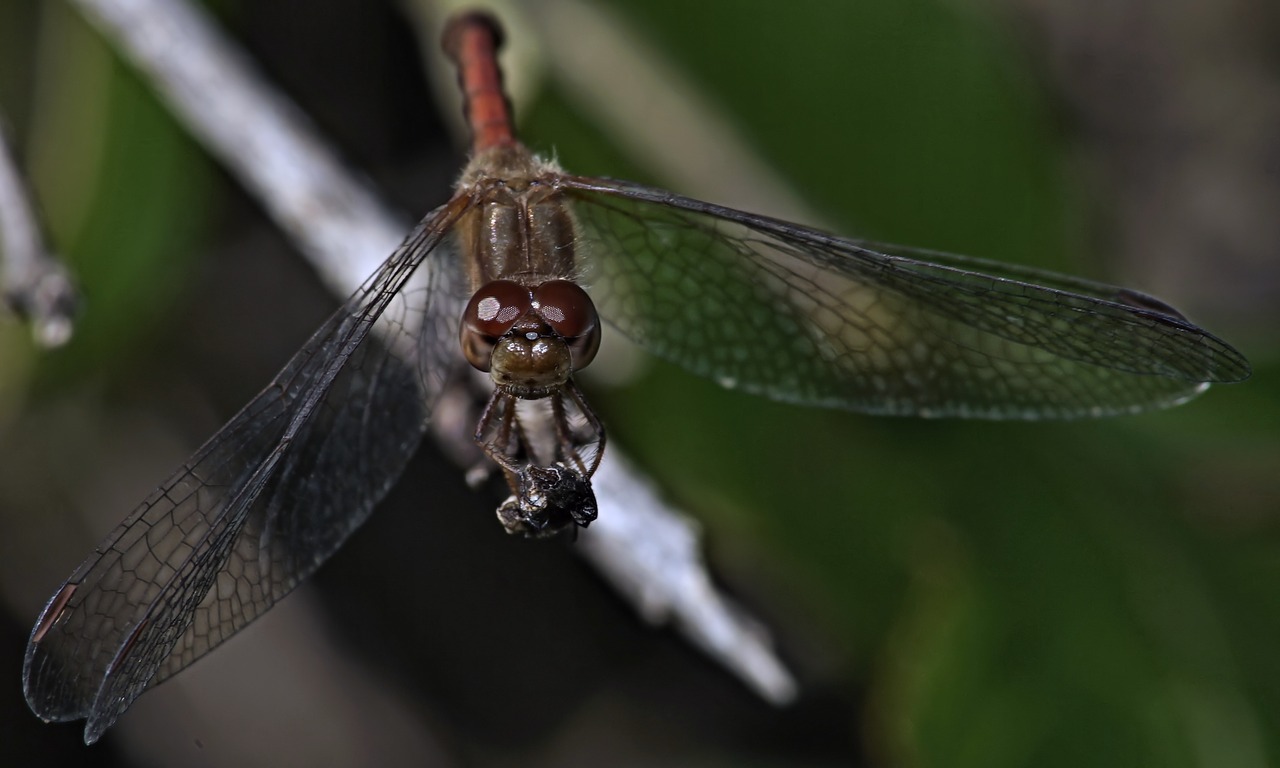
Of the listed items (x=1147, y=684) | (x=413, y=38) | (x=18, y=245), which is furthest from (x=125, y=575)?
(x=413, y=38)

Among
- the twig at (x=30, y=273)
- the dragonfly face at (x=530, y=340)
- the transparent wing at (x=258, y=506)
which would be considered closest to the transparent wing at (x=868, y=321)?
the dragonfly face at (x=530, y=340)

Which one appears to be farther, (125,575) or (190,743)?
(190,743)

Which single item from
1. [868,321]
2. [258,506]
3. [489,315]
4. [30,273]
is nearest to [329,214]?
[30,273]

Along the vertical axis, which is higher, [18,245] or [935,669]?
[935,669]

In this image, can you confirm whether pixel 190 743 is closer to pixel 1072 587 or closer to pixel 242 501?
pixel 242 501

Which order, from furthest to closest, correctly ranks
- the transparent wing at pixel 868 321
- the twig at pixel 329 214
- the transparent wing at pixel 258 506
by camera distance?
1. the twig at pixel 329 214
2. the transparent wing at pixel 868 321
3. the transparent wing at pixel 258 506

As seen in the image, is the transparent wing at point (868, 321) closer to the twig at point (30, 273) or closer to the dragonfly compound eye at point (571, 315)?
the dragonfly compound eye at point (571, 315)
